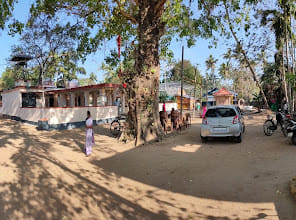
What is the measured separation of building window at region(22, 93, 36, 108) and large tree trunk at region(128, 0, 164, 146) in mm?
12897

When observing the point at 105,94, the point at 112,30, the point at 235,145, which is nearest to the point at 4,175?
the point at 235,145

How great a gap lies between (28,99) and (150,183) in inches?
684

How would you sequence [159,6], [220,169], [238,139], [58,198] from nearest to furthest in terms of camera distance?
[58,198], [220,169], [238,139], [159,6]

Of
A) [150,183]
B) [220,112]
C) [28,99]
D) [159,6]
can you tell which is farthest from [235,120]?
[28,99]

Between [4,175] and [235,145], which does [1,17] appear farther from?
[235,145]

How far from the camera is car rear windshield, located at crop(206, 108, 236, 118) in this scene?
28.4ft

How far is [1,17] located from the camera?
6.04 metres

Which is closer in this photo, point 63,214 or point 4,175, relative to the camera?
point 63,214

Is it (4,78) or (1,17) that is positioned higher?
(4,78)

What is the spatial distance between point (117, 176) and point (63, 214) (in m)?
2.14

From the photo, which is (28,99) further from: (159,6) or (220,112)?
(220,112)

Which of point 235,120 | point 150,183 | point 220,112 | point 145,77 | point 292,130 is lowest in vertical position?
point 150,183

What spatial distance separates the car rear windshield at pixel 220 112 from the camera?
8.66 metres

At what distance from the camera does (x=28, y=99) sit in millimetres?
18719
